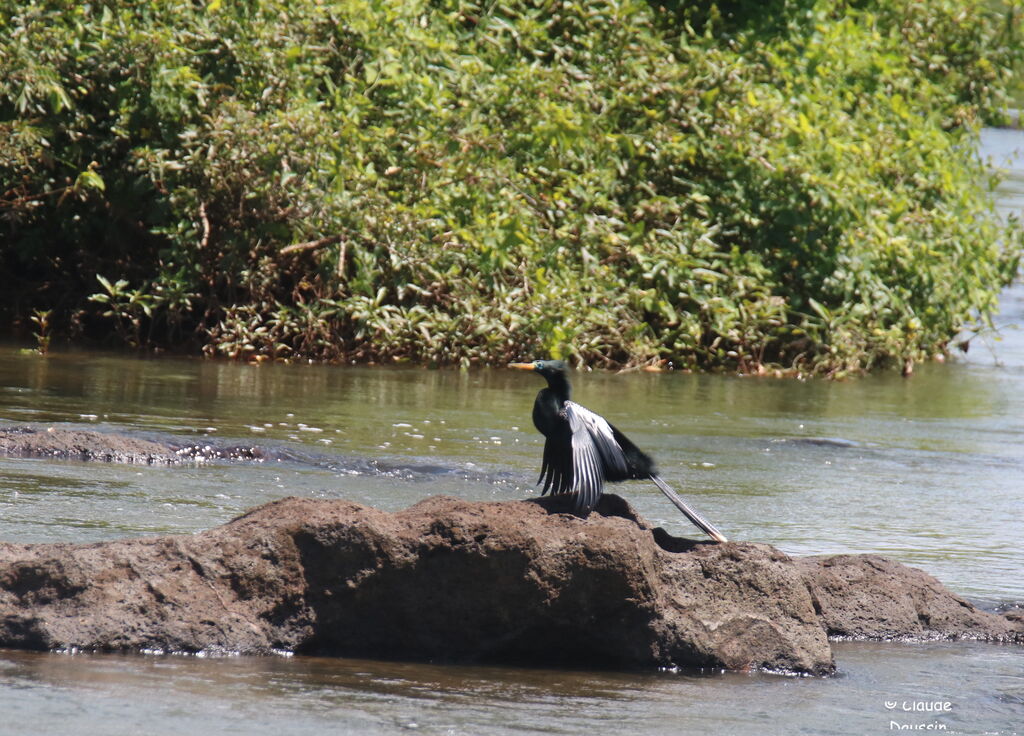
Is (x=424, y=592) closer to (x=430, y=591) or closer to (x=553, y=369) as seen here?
(x=430, y=591)

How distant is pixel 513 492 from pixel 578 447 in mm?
2255

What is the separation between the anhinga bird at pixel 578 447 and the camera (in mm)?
4766

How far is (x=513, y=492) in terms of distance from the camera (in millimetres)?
6965

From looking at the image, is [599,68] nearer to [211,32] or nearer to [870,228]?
[870,228]

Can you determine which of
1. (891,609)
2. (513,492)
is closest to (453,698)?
(891,609)

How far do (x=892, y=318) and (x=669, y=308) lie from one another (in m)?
2.84

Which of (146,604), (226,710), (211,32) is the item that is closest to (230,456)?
(146,604)

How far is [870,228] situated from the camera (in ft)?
43.0

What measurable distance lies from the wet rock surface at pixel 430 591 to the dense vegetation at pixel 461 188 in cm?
695

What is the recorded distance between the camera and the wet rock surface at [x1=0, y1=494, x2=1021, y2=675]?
4125mm

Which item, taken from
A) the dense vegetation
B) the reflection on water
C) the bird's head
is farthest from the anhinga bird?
the dense vegetation

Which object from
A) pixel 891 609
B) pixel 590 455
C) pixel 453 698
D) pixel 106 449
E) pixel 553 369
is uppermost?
pixel 553 369

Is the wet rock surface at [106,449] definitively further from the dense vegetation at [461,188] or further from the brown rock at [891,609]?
the dense vegetation at [461,188]

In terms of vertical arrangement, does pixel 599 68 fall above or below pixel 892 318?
above
